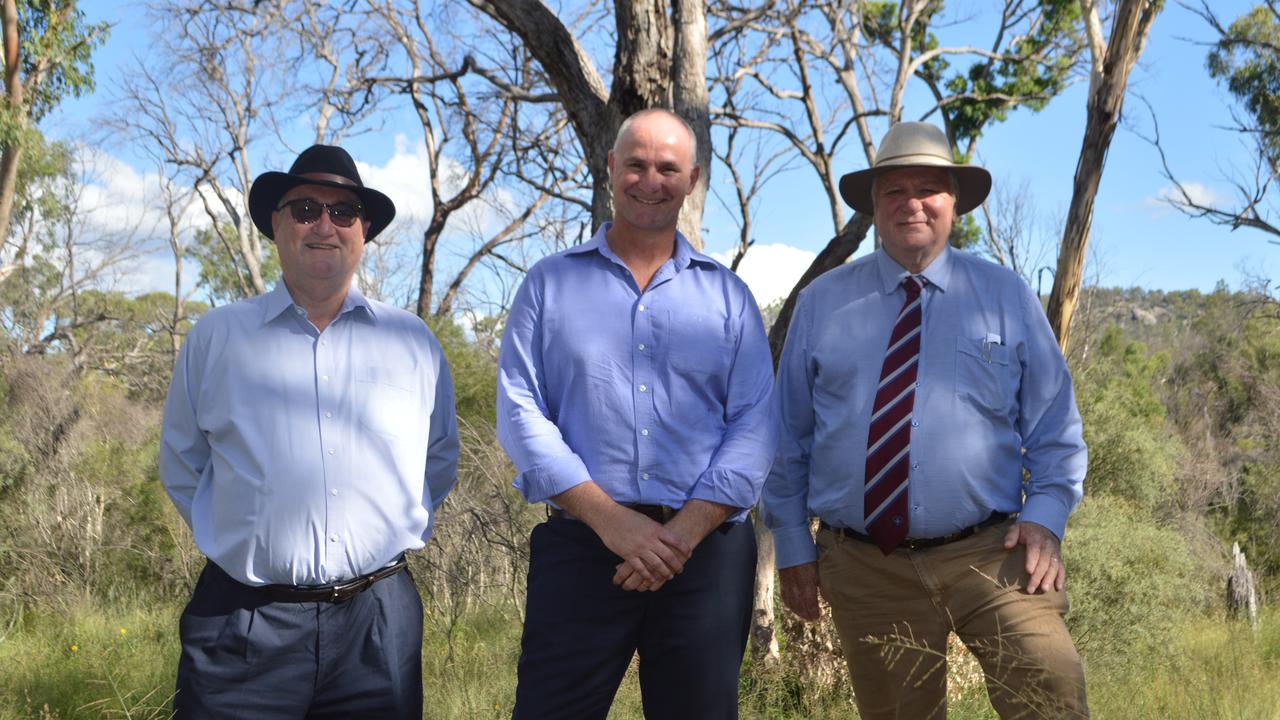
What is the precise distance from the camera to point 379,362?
130 inches

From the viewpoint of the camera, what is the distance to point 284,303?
3.27m

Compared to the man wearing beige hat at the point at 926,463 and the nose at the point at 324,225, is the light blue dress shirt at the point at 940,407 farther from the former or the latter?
the nose at the point at 324,225

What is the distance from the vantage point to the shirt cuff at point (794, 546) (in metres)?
3.45

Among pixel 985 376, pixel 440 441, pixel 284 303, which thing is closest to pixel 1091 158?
pixel 985 376

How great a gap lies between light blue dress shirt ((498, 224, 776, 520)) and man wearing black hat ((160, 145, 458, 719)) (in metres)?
0.38

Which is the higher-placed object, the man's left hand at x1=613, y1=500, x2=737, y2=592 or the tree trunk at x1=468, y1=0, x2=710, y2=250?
the tree trunk at x1=468, y1=0, x2=710, y2=250

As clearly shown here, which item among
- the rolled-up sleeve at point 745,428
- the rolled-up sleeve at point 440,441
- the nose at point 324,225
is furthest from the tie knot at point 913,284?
the nose at point 324,225

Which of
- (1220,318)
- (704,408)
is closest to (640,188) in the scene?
(704,408)

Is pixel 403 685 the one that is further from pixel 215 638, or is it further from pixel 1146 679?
pixel 1146 679

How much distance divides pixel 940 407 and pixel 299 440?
6.07ft

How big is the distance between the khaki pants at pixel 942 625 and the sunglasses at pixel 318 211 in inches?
70.0

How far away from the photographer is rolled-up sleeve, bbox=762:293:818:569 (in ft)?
11.4

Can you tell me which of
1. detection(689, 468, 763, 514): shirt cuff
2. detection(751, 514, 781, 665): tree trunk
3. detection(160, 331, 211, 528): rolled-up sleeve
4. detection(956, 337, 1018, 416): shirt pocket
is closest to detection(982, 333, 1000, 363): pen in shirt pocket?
detection(956, 337, 1018, 416): shirt pocket

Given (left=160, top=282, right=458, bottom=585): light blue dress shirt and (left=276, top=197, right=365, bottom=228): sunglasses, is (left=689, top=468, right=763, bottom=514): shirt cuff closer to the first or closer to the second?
(left=160, top=282, right=458, bottom=585): light blue dress shirt
